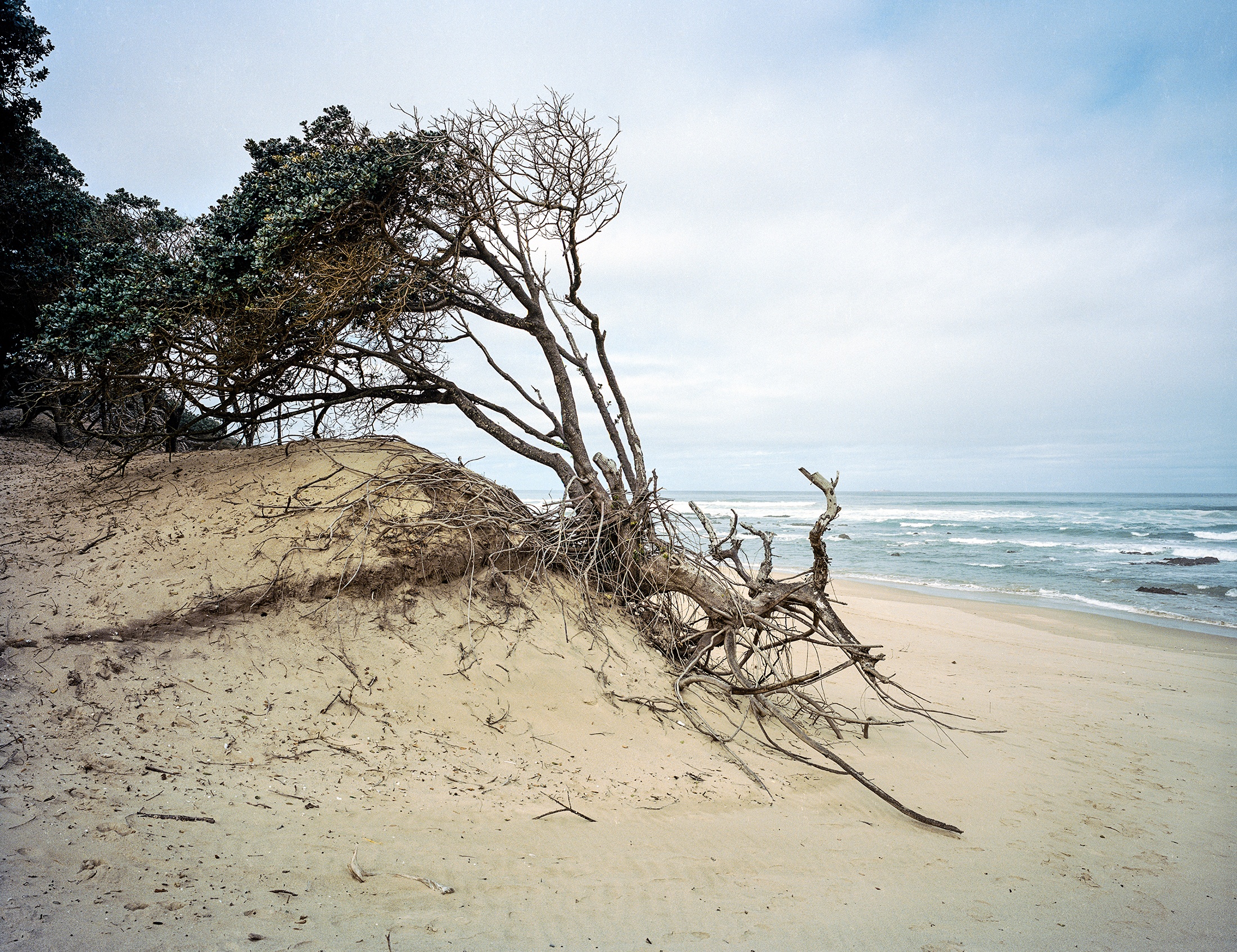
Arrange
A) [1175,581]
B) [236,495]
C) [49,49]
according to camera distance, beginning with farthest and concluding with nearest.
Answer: [1175,581]
[49,49]
[236,495]

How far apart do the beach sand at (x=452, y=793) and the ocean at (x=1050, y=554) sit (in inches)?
90.5

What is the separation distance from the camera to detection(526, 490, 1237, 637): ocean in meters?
16.0

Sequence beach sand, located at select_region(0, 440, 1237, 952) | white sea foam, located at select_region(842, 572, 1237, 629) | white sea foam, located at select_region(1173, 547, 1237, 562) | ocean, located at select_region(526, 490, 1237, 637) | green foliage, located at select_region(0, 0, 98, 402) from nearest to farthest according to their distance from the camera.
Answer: beach sand, located at select_region(0, 440, 1237, 952) < green foliage, located at select_region(0, 0, 98, 402) < white sea foam, located at select_region(842, 572, 1237, 629) < ocean, located at select_region(526, 490, 1237, 637) < white sea foam, located at select_region(1173, 547, 1237, 562)

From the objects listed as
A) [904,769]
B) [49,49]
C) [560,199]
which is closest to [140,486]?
[560,199]

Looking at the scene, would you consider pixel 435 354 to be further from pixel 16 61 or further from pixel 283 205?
pixel 16 61

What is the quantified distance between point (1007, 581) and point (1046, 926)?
18110 millimetres

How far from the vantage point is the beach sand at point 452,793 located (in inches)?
108

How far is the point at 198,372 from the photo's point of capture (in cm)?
583

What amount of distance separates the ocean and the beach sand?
2300 millimetres

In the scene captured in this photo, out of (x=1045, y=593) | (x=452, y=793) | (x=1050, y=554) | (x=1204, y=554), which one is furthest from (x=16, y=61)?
(x=1204, y=554)

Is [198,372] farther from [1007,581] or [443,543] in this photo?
[1007,581]

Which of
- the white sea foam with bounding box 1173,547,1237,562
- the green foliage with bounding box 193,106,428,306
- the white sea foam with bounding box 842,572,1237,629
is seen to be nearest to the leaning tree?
the green foliage with bounding box 193,106,428,306

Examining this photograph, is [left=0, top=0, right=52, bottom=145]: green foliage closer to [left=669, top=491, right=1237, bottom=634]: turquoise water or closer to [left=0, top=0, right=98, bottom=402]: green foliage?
[left=0, top=0, right=98, bottom=402]: green foliage

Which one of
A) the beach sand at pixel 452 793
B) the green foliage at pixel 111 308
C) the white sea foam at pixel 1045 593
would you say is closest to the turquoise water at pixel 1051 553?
the white sea foam at pixel 1045 593
